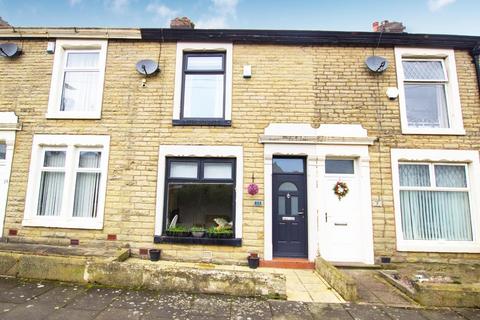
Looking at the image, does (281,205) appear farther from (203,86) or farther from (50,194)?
(50,194)

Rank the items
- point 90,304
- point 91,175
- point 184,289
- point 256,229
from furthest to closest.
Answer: point 91,175 < point 256,229 < point 184,289 < point 90,304

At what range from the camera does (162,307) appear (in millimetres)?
3812

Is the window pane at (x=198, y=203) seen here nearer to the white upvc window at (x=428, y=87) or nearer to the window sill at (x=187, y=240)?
the window sill at (x=187, y=240)

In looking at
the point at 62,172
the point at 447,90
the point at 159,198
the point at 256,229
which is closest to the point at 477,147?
the point at 447,90

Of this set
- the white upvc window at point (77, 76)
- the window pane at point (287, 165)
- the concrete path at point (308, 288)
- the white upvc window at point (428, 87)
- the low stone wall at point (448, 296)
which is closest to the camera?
the low stone wall at point (448, 296)

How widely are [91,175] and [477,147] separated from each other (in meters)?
9.50

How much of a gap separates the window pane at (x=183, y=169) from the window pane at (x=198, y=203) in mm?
222

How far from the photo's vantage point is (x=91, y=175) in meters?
6.82

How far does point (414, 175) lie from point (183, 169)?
223 inches

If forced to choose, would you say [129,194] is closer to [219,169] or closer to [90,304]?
[219,169]

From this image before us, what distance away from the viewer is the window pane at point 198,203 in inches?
261

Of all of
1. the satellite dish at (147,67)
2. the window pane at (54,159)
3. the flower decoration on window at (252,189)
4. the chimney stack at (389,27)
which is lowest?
the flower decoration on window at (252,189)

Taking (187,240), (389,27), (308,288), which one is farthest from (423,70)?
(187,240)

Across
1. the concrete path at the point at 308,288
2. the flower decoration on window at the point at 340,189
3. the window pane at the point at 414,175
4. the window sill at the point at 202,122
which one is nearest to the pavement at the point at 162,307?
the concrete path at the point at 308,288
